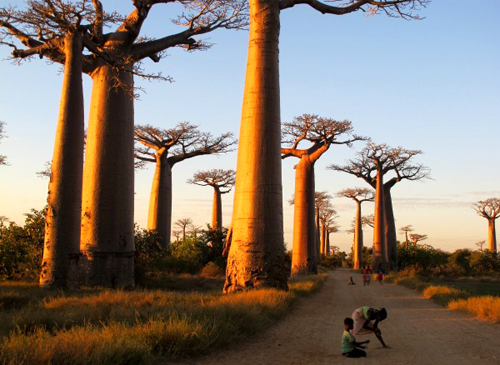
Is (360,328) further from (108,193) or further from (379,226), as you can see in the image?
(379,226)

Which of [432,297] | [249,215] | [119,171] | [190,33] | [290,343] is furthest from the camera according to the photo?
[190,33]

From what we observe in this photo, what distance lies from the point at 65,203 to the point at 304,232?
45.4 feet

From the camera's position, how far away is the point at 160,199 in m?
27.5

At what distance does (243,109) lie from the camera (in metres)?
11.3

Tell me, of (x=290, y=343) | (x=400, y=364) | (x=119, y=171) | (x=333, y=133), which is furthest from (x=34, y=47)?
(x=333, y=133)

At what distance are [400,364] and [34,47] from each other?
1152 centimetres

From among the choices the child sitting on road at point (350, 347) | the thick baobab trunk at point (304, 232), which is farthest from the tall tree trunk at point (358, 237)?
the child sitting on road at point (350, 347)

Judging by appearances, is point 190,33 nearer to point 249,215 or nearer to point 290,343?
point 249,215

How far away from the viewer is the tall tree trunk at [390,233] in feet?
111

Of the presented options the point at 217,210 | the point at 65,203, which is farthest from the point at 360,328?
the point at 217,210

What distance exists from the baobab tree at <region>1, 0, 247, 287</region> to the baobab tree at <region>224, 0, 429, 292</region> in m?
2.56

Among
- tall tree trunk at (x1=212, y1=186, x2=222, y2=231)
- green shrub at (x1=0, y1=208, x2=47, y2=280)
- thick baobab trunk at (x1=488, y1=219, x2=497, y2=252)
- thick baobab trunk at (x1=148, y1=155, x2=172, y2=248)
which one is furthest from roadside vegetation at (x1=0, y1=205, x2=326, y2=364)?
thick baobab trunk at (x1=488, y1=219, x2=497, y2=252)

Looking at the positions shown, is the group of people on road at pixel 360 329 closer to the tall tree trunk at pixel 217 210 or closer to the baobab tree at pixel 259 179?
the baobab tree at pixel 259 179

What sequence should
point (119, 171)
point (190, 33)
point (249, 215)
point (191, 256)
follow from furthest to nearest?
point (191, 256)
point (190, 33)
point (119, 171)
point (249, 215)
